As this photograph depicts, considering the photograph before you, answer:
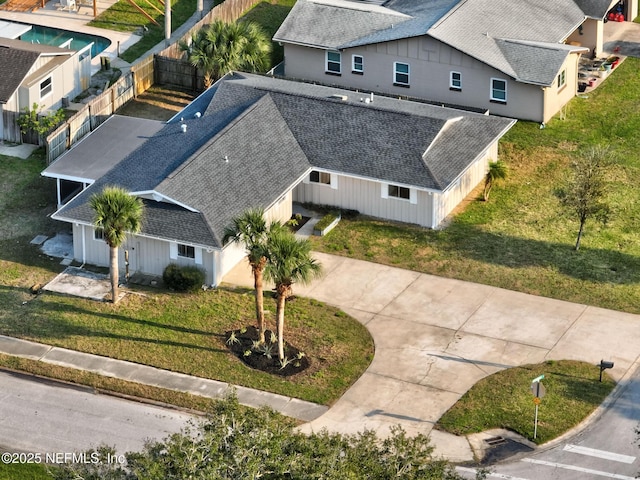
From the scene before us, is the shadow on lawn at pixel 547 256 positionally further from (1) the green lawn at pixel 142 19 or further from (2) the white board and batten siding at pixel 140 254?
(1) the green lawn at pixel 142 19

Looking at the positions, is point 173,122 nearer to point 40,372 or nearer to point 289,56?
point 289,56

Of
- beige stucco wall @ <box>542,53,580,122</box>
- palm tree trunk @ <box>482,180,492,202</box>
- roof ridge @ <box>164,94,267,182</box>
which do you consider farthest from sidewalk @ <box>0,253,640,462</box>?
beige stucco wall @ <box>542,53,580,122</box>

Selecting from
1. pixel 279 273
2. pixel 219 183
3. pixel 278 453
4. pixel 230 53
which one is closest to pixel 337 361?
pixel 279 273

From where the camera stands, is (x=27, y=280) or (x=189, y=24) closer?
(x=27, y=280)

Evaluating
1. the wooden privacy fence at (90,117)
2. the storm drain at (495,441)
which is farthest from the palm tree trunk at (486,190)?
the wooden privacy fence at (90,117)

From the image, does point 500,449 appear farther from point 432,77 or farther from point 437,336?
point 432,77
